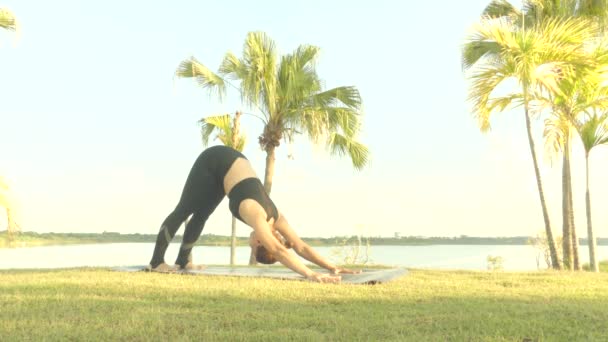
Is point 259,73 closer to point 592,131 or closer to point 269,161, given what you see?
point 269,161

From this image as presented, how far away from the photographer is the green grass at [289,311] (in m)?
4.18

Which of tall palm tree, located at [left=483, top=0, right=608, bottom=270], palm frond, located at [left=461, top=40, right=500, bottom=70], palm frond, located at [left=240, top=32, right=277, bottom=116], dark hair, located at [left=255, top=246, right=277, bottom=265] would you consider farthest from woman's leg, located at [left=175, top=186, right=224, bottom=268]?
tall palm tree, located at [left=483, top=0, right=608, bottom=270]

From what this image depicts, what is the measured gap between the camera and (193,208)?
8672 mm

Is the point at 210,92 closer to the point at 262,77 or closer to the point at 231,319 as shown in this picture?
the point at 262,77

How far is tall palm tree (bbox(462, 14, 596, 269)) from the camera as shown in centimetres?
1241

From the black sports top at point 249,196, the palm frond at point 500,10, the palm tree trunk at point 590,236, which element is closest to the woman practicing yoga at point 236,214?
the black sports top at point 249,196

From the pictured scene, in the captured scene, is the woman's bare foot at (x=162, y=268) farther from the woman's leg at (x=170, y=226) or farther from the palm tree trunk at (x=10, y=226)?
the palm tree trunk at (x=10, y=226)

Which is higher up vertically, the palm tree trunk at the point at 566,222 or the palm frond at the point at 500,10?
the palm frond at the point at 500,10

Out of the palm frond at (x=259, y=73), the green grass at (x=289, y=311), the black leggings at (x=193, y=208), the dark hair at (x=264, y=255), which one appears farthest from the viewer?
the palm frond at (x=259, y=73)

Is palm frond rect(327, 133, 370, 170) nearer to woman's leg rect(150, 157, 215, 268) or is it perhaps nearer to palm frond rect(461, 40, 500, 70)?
palm frond rect(461, 40, 500, 70)

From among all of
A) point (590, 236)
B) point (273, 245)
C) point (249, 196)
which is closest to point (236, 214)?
point (249, 196)

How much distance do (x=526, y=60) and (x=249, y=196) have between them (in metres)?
7.57

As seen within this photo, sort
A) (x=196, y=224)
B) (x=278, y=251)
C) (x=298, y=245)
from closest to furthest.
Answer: (x=278, y=251), (x=298, y=245), (x=196, y=224)

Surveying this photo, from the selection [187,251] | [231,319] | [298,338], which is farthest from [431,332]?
[187,251]
